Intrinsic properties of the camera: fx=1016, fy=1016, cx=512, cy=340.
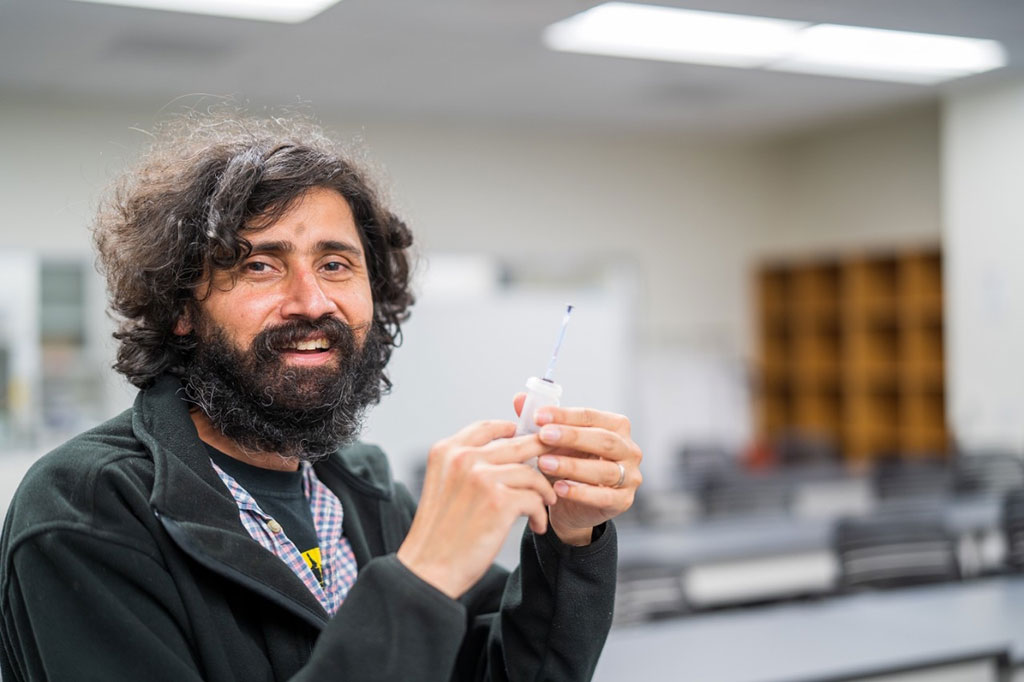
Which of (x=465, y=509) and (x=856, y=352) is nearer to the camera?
(x=465, y=509)

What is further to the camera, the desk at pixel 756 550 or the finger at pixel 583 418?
the desk at pixel 756 550

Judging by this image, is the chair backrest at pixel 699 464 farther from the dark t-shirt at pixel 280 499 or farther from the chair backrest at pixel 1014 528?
the dark t-shirt at pixel 280 499

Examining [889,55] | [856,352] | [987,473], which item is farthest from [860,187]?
[987,473]

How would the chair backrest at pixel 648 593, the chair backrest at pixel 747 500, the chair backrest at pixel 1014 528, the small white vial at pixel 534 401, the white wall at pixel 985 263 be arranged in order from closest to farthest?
the small white vial at pixel 534 401 < the chair backrest at pixel 648 593 < the chair backrest at pixel 1014 528 < the chair backrest at pixel 747 500 < the white wall at pixel 985 263

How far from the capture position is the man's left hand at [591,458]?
0.97 metres

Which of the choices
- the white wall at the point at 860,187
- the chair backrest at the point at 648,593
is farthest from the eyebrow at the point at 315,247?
the white wall at the point at 860,187

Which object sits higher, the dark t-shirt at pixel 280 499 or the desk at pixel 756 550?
the dark t-shirt at pixel 280 499

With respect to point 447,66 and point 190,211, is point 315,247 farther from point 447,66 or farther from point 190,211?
point 447,66

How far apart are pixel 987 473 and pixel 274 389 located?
207 inches

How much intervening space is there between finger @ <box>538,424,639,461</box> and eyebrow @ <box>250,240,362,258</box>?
1.16 ft

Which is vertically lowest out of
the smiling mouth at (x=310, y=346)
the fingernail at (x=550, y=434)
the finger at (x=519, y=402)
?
the fingernail at (x=550, y=434)

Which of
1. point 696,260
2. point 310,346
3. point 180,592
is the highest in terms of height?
point 696,260

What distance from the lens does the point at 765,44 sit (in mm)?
5137

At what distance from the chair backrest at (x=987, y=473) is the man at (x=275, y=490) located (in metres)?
4.71
